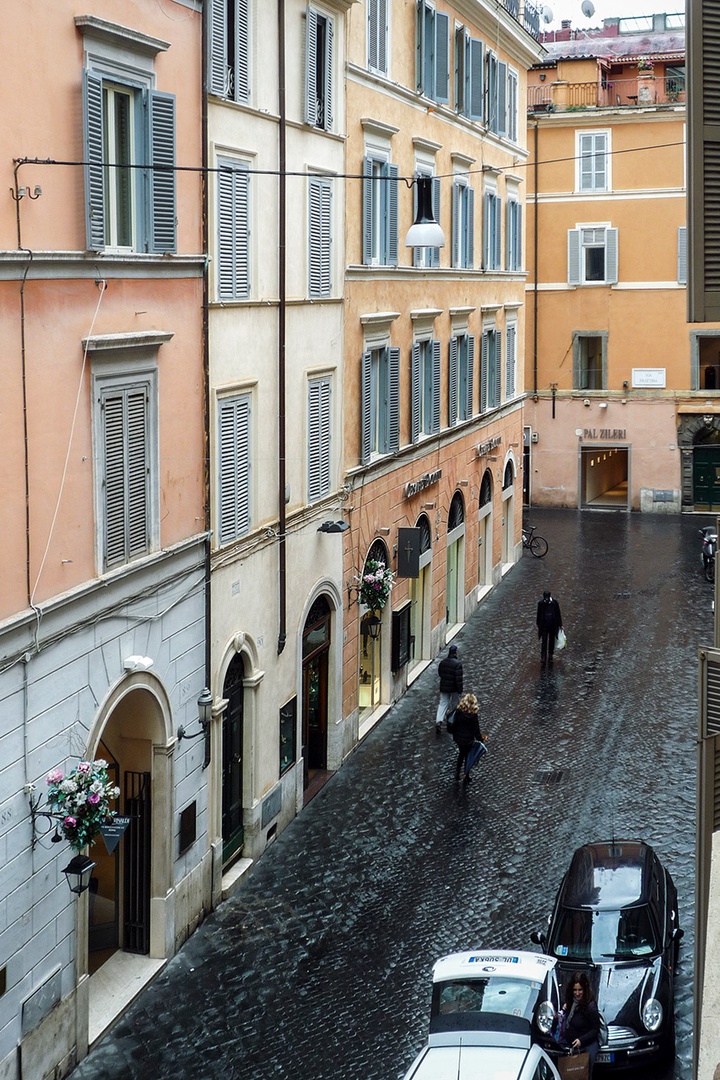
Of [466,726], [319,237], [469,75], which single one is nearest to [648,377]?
[469,75]

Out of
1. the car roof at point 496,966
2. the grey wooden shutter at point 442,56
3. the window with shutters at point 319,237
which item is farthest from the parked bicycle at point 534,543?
the car roof at point 496,966

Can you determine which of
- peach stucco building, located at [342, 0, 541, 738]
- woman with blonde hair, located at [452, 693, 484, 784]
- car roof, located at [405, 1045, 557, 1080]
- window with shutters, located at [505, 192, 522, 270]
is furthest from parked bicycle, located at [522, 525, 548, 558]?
car roof, located at [405, 1045, 557, 1080]

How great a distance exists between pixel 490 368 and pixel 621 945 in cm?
2259

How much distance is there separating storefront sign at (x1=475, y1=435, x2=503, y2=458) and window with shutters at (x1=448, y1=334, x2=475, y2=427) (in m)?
1.41

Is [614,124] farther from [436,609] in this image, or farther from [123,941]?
[123,941]

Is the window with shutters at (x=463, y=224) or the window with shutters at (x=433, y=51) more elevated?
the window with shutters at (x=433, y=51)

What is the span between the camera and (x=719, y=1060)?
6504mm

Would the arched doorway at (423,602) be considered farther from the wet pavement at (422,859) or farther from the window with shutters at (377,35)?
the window with shutters at (377,35)

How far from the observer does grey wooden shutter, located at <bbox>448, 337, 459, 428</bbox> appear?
31.7 meters

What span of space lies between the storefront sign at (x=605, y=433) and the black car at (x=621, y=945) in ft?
111

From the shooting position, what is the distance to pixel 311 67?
69.6 ft

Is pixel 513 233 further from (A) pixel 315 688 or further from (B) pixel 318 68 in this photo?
(A) pixel 315 688

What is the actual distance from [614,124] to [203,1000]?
128 ft

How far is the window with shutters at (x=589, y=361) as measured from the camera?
1960 inches
